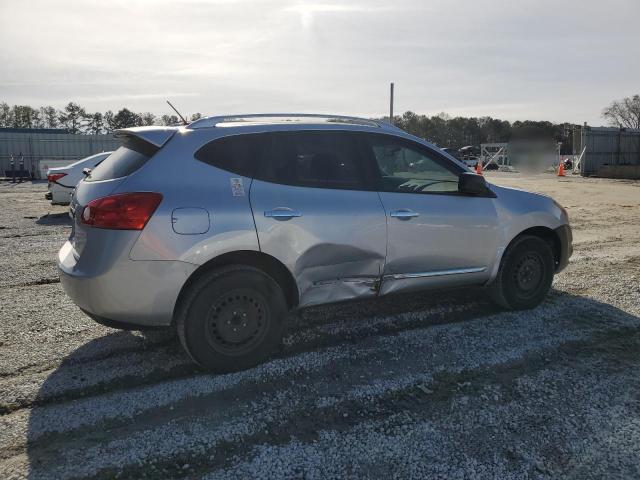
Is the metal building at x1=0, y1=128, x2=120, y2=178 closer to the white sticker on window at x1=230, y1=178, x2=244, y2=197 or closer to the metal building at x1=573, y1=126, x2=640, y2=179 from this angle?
the metal building at x1=573, y1=126, x2=640, y2=179

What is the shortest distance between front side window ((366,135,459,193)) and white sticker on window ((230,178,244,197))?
3.87 ft

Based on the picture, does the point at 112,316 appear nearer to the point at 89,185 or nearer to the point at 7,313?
the point at 89,185

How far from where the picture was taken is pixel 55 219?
11117 mm

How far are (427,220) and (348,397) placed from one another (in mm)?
1689

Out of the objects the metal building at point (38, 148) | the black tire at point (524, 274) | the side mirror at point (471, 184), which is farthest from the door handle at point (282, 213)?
the metal building at point (38, 148)

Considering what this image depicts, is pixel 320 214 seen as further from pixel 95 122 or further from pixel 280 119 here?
pixel 95 122

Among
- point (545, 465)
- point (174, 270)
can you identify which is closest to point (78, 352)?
point (174, 270)

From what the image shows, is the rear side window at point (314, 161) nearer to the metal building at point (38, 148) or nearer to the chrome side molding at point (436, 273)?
the chrome side molding at point (436, 273)

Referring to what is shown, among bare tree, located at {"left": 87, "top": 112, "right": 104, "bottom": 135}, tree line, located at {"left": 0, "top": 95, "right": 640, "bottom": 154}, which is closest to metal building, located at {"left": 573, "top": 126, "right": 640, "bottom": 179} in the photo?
tree line, located at {"left": 0, "top": 95, "right": 640, "bottom": 154}

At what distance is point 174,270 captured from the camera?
129 inches

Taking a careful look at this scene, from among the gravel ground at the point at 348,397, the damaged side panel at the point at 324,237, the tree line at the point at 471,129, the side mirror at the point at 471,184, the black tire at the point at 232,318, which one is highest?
the tree line at the point at 471,129

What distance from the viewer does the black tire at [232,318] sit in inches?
134

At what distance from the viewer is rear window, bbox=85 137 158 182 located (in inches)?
136

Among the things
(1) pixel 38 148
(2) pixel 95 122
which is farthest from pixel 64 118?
(1) pixel 38 148
